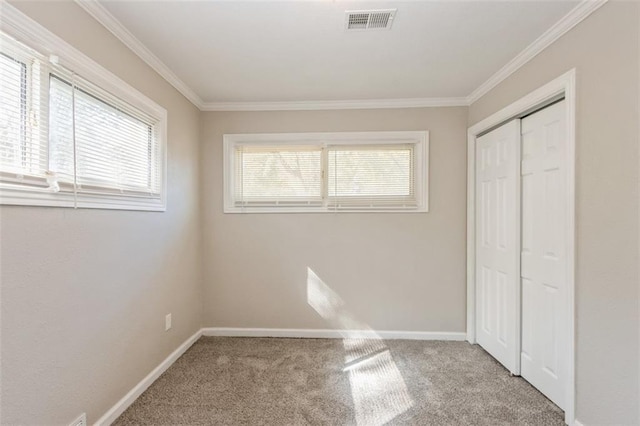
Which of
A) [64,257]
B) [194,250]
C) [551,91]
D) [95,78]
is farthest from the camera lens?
[194,250]

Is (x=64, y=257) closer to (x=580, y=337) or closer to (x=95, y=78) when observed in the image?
(x=95, y=78)

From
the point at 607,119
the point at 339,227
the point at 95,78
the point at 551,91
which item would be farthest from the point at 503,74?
the point at 95,78

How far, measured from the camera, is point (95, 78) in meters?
1.78

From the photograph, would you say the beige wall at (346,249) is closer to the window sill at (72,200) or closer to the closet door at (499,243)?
the closet door at (499,243)

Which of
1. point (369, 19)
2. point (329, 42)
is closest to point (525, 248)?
point (369, 19)

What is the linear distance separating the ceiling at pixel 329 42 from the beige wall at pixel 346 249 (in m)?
0.39

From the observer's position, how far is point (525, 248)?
238 cm

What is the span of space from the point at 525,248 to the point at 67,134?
311cm

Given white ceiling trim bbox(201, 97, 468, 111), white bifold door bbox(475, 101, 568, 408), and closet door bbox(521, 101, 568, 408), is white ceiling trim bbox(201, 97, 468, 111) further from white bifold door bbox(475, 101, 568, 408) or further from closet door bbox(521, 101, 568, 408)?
closet door bbox(521, 101, 568, 408)

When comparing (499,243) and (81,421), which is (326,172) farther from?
(81,421)

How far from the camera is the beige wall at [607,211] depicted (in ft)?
4.92

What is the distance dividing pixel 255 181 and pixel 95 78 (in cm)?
169

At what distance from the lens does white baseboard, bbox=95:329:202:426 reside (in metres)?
1.88

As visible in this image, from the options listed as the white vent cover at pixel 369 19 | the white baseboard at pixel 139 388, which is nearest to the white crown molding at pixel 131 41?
the white vent cover at pixel 369 19
